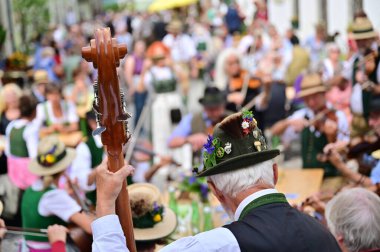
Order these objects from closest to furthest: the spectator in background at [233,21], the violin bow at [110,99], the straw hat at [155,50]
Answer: the violin bow at [110,99], the straw hat at [155,50], the spectator in background at [233,21]

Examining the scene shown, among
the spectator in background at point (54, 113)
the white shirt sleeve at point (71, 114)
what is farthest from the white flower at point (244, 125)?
the white shirt sleeve at point (71, 114)

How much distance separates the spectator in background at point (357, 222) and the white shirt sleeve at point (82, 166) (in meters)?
2.76

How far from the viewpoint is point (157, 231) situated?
361 centimetres

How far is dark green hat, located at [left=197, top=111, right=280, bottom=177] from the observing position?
7.47ft

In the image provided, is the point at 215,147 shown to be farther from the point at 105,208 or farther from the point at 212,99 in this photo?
the point at 212,99

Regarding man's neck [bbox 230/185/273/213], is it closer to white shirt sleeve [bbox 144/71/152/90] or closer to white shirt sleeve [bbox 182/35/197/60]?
white shirt sleeve [bbox 144/71/152/90]

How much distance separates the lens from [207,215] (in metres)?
4.70

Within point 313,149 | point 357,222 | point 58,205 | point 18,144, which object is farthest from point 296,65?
point 357,222

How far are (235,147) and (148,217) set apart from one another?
141 cm

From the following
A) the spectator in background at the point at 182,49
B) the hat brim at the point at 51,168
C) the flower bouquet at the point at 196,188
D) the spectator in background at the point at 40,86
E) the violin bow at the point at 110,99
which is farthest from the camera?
the spectator in background at the point at 182,49

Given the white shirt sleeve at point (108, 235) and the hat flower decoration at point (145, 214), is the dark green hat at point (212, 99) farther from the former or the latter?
the white shirt sleeve at point (108, 235)

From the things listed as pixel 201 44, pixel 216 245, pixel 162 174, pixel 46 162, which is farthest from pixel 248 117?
pixel 201 44

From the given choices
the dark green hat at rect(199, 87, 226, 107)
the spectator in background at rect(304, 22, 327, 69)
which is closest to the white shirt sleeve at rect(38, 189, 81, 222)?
the dark green hat at rect(199, 87, 226, 107)

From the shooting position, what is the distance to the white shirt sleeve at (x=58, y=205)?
12.7 feet
